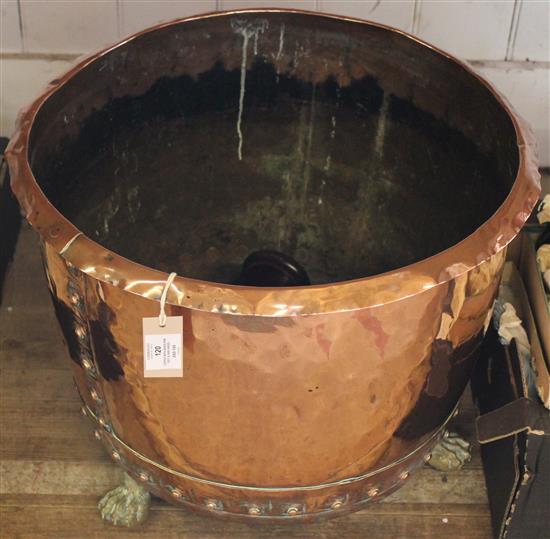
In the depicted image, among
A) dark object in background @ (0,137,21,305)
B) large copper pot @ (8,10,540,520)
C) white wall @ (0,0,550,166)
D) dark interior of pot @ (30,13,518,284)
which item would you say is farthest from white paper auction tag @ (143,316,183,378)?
white wall @ (0,0,550,166)

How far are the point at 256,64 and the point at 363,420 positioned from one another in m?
0.62

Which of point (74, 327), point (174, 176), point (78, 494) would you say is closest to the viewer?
point (74, 327)

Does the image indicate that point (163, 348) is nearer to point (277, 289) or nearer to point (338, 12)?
point (277, 289)

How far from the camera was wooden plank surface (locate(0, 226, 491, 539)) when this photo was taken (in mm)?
1308

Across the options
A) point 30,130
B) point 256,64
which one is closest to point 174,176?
point 256,64

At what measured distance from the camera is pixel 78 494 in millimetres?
1355

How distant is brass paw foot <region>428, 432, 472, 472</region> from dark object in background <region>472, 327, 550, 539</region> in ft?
0.11

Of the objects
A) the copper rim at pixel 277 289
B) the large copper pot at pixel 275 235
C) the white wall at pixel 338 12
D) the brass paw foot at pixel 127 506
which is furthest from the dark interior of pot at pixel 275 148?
the brass paw foot at pixel 127 506

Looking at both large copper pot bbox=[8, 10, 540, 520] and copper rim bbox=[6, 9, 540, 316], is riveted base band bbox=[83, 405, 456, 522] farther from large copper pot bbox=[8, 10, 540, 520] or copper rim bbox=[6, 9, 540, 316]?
copper rim bbox=[6, 9, 540, 316]

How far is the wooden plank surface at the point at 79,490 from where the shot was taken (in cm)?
131

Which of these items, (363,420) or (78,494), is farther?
(78,494)

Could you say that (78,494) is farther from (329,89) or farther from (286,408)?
(329,89)

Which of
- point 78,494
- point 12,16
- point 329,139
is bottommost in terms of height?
point 78,494

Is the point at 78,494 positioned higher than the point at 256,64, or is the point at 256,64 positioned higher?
the point at 256,64
